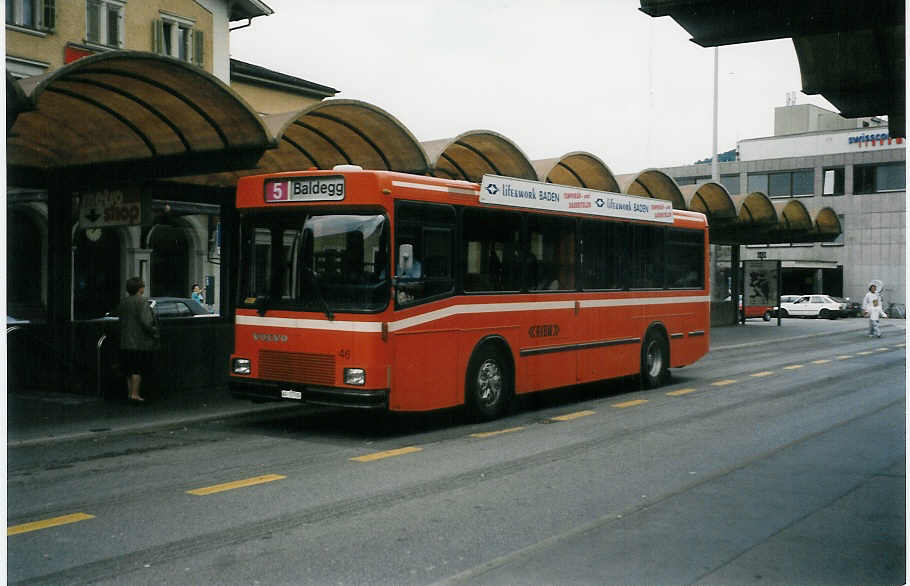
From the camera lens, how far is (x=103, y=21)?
22594 millimetres

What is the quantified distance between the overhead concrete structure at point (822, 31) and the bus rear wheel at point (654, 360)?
5.33 m

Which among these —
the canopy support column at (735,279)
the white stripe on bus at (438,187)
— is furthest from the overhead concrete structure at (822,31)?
the canopy support column at (735,279)

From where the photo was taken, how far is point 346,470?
8.64m

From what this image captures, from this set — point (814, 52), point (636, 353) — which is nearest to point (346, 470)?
point (814, 52)

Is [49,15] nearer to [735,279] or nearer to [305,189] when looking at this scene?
[305,189]

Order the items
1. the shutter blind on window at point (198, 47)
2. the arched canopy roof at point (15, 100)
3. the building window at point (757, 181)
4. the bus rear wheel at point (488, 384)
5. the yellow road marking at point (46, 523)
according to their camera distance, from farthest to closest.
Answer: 1. the building window at point (757, 181)
2. the shutter blind on window at point (198, 47)
3. the bus rear wheel at point (488, 384)
4. the arched canopy roof at point (15, 100)
5. the yellow road marking at point (46, 523)

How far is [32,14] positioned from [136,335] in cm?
760

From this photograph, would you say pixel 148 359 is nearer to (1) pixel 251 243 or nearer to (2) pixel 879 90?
(1) pixel 251 243

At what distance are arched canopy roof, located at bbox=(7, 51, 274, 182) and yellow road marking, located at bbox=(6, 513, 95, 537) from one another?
5440 millimetres

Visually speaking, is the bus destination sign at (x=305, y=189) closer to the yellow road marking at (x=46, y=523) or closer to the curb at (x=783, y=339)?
the yellow road marking at (x=46, y=523)

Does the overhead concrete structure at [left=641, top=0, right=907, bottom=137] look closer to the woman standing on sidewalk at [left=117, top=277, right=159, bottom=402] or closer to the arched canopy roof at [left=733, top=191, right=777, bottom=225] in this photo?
the woman standing on sidewalk at [left=117, top=277, right=159, bottom=402]

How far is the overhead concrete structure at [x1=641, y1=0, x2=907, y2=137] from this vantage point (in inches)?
309

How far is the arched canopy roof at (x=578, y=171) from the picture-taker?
66.0 ft

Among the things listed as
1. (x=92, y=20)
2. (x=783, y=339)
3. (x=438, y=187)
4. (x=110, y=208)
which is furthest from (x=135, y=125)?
(x=783, y=339)
